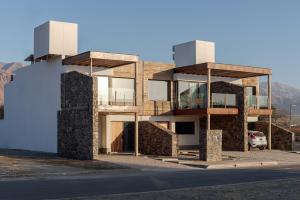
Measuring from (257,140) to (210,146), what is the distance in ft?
31.4

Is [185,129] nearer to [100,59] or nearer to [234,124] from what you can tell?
[234,124]

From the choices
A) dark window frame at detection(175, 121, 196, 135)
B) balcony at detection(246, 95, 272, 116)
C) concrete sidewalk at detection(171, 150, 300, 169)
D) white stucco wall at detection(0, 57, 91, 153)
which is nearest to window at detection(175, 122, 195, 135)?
dark window frame at detection(175, 121, 196, 135)

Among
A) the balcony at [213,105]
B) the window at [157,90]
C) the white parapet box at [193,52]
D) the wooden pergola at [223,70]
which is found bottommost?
the balcony at [213,105]

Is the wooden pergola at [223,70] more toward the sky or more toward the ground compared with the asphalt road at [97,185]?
A: more toward the sky

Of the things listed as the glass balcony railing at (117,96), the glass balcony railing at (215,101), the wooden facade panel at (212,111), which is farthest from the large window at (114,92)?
the glass balcony railing at (215,101)

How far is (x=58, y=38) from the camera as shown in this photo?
104 ft

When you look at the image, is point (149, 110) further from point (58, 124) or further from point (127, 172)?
point (127, 172)

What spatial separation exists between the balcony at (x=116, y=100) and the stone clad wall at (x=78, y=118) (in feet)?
4.77

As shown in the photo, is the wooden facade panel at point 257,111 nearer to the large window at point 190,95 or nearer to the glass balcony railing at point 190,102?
the large window at point 190,95

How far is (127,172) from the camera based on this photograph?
21.8 meters

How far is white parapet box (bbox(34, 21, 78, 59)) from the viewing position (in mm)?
31594

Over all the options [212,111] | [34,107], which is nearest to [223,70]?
[212,111]

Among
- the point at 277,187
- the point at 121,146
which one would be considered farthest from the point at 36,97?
the point at 277,187

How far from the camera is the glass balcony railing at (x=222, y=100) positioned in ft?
114
